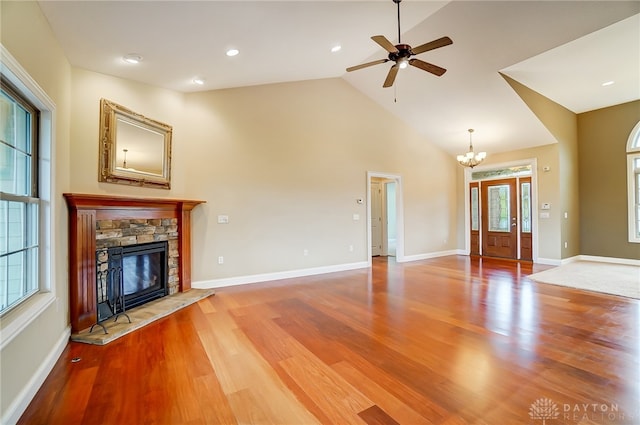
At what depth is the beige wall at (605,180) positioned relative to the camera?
21.6 feet

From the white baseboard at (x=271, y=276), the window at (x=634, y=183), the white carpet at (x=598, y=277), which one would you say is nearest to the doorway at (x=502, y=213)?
the white carpet at (x=598, y=277)

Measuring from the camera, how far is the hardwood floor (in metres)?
1.75

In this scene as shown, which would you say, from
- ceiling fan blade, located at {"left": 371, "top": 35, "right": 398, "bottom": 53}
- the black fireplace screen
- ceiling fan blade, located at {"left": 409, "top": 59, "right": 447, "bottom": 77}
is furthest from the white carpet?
the black fireplace screen

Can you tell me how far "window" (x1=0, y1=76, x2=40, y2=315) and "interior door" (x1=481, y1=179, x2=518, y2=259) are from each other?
8951 mm

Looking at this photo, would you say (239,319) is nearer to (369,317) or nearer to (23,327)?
(369,317)

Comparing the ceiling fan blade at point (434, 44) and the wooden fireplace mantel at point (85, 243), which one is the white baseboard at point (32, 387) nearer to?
the wooden fireplace mantel at point (85, 243)

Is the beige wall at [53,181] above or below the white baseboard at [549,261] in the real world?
above

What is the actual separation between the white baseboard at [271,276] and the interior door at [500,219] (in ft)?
13.0

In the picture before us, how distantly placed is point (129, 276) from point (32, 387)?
5.93 feet

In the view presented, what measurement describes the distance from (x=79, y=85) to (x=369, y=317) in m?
4.25

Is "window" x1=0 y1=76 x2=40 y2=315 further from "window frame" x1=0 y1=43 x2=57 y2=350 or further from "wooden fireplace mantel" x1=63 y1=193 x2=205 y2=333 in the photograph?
"wooden fireplace mantel" x1=63 y1=193 x2=205 y2=333

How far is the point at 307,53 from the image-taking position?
4.18m

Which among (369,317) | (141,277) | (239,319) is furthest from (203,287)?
(369,317)

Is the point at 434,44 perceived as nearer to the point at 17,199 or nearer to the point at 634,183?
the point at 17,199
